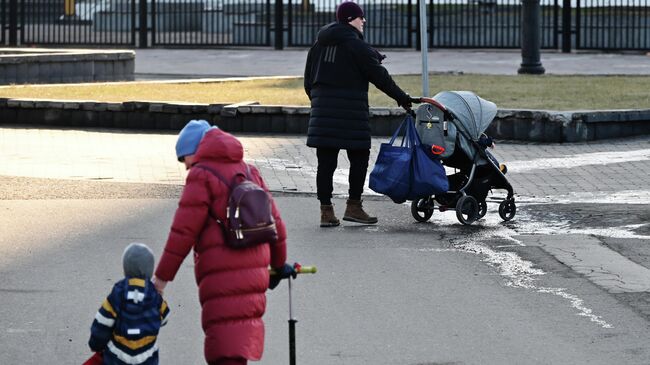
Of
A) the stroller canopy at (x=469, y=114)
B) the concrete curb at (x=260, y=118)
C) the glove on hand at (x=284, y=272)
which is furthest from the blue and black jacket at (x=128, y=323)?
the concrete curb at (x=260, y=118)

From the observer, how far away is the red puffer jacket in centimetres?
593

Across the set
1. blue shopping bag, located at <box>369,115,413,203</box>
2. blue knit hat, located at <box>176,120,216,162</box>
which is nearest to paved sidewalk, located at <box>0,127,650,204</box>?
blue shopping bag, located at <box>369,115,413,203</box>

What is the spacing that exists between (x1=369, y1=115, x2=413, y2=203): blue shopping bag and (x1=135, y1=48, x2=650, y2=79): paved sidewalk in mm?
13571

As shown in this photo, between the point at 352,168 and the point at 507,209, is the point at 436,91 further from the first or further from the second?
the point at 352,168

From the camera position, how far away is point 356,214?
38.1 ft

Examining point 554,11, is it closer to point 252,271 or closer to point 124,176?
point 124,176

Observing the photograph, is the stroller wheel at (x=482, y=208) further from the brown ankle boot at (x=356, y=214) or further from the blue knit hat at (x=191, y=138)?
the blue knit hat at (x=191, y=138)

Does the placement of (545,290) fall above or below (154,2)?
below

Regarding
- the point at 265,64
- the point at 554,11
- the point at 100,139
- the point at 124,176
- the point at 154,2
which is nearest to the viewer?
the point at 124,176

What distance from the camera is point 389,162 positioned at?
1155 cm

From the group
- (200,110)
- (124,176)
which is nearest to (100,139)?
(200,110)

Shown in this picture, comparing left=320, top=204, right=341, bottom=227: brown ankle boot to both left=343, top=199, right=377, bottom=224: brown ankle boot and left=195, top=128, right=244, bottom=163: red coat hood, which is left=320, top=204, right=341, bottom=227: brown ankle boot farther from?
left=195, top=128, right=244, bottom=163: red coat hood

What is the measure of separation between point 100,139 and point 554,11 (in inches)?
619

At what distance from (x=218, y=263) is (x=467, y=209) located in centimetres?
578
